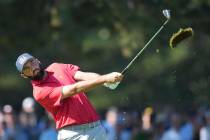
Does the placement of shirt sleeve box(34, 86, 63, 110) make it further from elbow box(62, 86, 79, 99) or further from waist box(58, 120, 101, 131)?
waist box(58, 120, 101, 131)

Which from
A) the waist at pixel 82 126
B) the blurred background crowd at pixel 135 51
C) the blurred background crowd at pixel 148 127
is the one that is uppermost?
the blurred background crowd at pixel 135 51

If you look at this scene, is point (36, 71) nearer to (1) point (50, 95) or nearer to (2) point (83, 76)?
(1) point (50, 95)

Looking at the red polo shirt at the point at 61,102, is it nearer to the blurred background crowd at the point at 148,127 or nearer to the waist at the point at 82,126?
the waist at the point at 82,126

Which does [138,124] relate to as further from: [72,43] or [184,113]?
[72,43]

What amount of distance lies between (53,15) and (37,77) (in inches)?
493

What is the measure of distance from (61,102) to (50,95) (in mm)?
180

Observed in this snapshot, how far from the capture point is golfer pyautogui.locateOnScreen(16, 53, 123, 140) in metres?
13.2

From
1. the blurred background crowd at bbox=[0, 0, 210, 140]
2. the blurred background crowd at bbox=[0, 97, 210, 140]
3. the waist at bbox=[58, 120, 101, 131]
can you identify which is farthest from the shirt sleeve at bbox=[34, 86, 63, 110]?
the blurred background crowd at bbox=[0, 0, 210, 140]

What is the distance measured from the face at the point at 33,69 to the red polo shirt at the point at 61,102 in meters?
0.11

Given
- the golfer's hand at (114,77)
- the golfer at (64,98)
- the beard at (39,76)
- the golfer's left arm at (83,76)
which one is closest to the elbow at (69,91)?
the golfer at (64,98)

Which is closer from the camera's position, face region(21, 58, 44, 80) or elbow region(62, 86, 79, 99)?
elbow region(62, 86, 79, 99)

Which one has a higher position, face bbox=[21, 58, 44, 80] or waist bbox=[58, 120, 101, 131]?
face bbox=[21, 58, 44, 80]

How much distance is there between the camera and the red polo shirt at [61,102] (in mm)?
13281

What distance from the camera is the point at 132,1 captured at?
24.9m
